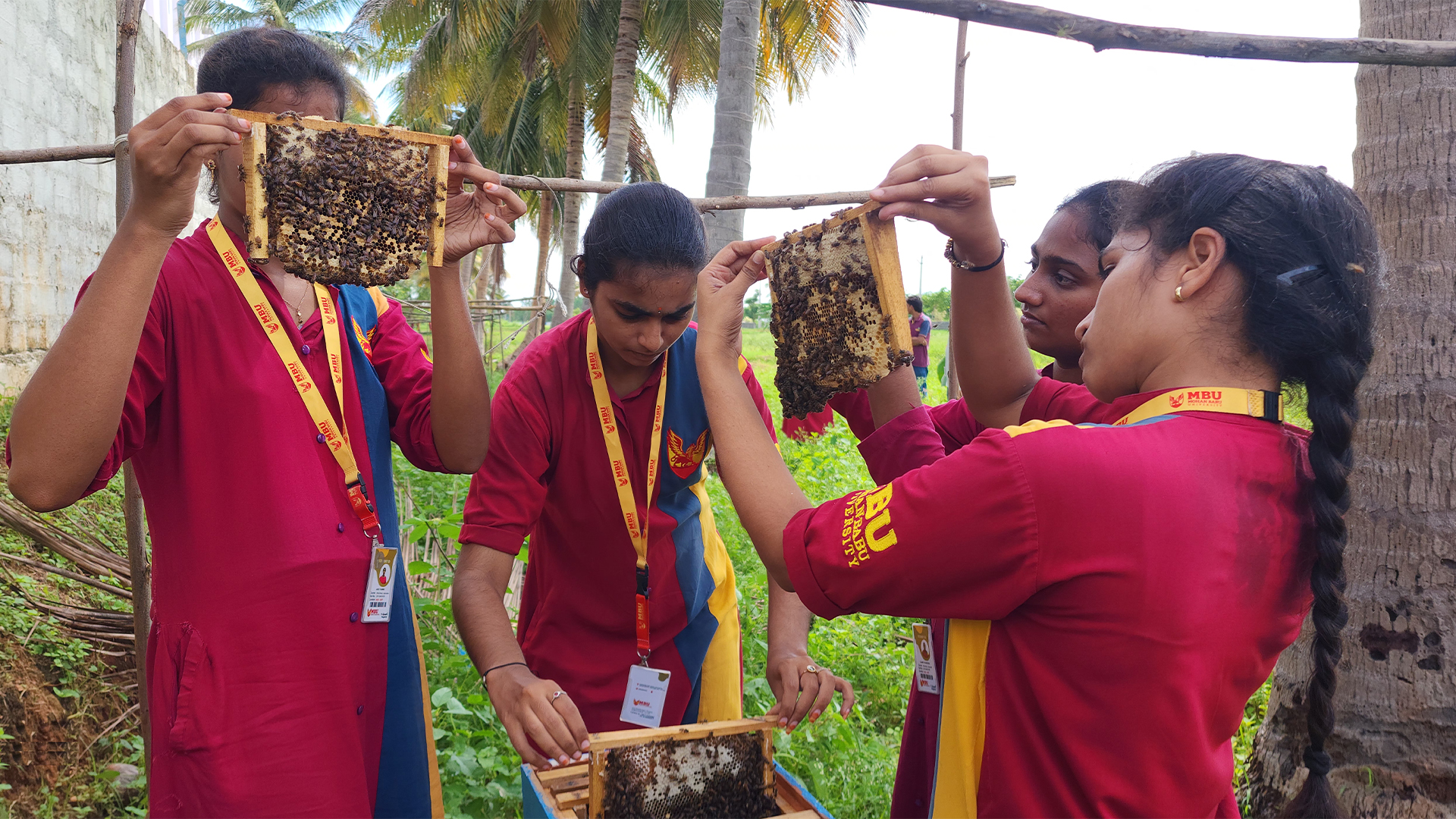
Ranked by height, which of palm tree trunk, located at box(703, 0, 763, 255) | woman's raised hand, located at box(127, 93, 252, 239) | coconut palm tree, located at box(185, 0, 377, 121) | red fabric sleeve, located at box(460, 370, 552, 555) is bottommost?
red fabric sleeve, located at box(460, 370, 552, 555)

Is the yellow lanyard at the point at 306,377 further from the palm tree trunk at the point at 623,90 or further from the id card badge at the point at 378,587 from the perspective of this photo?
the palm tree trunk at the point at 623,90

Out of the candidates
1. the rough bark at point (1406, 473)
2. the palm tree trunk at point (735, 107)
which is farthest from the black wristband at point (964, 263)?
the palm tree trunk at point (735, 107)

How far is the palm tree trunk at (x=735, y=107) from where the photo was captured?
6332 millimetres

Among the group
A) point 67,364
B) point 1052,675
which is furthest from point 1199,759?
point 67,364

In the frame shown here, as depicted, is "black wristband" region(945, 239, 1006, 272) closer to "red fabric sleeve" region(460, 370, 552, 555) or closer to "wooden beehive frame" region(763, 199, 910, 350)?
"wooden beehive frame" region(763, 199, 910, 350)

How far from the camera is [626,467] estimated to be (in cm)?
297

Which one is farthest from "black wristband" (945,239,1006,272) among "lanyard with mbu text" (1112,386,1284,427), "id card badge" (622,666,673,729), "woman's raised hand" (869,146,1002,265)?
"id card badge" (622,666,673,729)

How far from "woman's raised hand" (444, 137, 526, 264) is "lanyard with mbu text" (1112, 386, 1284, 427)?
1.73m

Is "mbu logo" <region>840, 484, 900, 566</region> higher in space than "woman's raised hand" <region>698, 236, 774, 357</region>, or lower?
lower

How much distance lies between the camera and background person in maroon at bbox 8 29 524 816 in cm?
191

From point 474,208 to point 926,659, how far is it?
192 centimetres

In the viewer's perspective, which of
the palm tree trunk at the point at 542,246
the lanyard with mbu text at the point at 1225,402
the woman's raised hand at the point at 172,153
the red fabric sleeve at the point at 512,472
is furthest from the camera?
the palm tree trunk at the point at 542,246

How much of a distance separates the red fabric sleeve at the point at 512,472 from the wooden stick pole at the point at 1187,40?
5.59 ft

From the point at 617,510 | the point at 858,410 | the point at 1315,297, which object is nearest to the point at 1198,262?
the point at 1315,297
